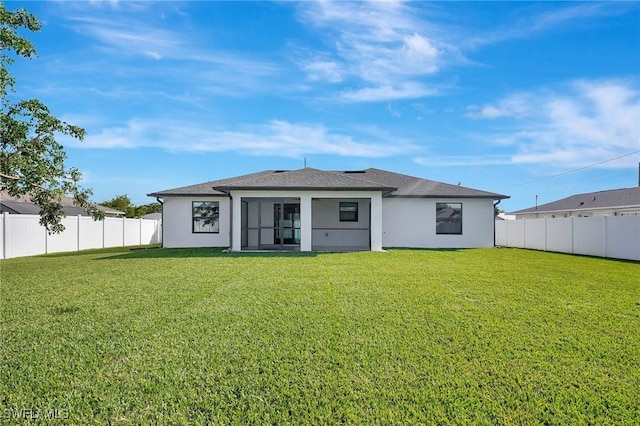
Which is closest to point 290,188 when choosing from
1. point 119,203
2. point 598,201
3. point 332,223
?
point 332,223

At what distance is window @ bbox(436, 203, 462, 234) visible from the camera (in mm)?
16938

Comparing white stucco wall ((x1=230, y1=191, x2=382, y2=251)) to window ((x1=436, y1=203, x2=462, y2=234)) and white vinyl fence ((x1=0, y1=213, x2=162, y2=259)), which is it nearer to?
window ((x1=436, y1=203, x2=462, y2=234))

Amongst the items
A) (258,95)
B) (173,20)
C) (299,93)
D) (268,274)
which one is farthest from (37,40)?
(268,274)

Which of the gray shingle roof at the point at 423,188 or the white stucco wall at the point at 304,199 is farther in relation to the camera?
the gray shingle roof at the point at 423,188

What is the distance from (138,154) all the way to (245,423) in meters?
18.7

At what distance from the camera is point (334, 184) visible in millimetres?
14117

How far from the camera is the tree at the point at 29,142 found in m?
10.4

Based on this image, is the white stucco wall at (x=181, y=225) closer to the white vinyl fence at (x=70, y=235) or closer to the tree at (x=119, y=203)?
the white vinyl fence at (x=70, y=235)

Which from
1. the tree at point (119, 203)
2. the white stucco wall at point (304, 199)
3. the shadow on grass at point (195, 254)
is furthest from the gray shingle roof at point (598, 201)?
the tree at point (119, 203)

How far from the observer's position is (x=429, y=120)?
1731cm

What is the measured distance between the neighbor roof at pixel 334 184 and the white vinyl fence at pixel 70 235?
4.34 m

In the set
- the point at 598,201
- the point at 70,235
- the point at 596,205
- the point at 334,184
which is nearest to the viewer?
the point at 334,184

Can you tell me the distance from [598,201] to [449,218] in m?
13.5

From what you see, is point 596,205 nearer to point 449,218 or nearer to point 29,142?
point 449,218
